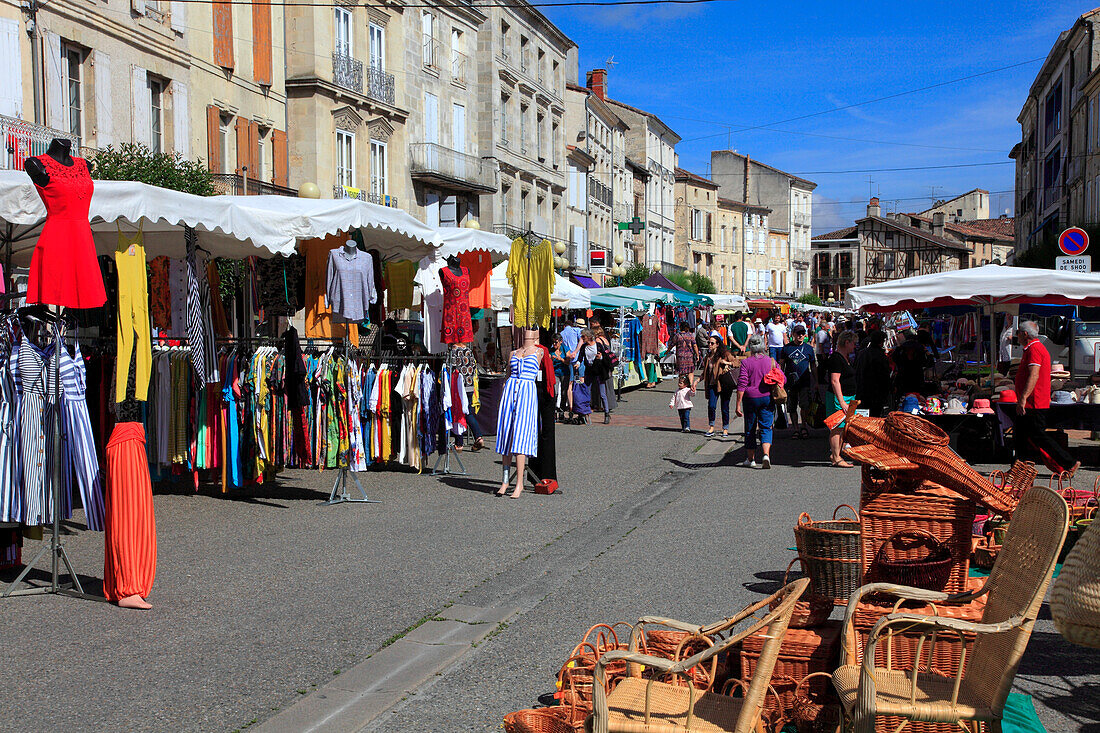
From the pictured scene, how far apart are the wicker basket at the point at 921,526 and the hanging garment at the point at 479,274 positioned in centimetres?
813

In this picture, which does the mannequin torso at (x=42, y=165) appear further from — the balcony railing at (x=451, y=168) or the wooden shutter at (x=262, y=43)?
the balcony railing at (x=451, y=168)

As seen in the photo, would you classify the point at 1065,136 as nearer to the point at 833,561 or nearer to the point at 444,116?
the point at 444,116

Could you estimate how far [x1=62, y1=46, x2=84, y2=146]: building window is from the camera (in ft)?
59.4

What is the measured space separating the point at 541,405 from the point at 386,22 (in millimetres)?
23151

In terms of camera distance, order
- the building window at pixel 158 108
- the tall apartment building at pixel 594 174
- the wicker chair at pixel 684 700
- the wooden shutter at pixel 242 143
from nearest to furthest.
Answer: the wicker chair at pixel 684 700 → the building window at pixel 158 108 → the wooden shutter at pixel 242 143 → the tall apartment building at pixel 594 174

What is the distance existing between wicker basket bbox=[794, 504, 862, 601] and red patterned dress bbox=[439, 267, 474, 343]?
711 cm

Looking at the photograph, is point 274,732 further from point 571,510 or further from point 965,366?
point 965,366

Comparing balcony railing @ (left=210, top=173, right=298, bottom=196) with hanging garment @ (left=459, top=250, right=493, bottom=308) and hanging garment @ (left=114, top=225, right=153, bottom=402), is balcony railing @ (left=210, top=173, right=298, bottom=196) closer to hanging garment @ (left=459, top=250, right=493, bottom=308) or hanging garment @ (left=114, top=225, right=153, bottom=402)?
hanging garment @ (left=459, top=250, right=493, bottom=308)

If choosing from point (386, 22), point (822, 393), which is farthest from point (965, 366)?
point (386, 22)

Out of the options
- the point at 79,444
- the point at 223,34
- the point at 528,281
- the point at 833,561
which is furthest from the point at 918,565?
the point at 223,34

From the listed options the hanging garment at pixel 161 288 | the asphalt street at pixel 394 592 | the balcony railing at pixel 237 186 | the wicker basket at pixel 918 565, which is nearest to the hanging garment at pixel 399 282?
the asphalt street at pixel 394 592

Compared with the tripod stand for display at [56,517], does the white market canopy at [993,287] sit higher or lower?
higher

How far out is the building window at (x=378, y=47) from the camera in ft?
98.0

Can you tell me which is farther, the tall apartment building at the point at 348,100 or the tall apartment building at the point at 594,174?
the tall apartment building at the point at 594,174
